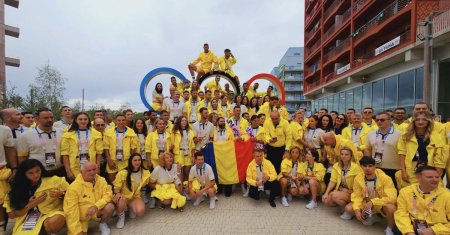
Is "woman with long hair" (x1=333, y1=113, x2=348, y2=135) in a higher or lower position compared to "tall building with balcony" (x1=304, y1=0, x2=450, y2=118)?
lower

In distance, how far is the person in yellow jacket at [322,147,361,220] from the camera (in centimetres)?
505

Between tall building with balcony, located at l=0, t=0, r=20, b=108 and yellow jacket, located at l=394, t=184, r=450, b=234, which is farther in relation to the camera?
tall building with balcony, located at l=0, t=0, r=20, b=108

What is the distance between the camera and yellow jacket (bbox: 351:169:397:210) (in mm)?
4394

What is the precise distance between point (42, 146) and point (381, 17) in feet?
74.8

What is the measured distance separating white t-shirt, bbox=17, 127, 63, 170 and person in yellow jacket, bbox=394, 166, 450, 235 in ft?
17.9

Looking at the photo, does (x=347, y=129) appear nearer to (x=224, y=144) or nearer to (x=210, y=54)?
(x=224, y=144)

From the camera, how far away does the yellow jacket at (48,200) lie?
3994 mm

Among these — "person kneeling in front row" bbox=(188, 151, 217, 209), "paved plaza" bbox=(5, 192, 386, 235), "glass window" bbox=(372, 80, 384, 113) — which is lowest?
"paved plaza" bbox=(5, 192, 386, 235)

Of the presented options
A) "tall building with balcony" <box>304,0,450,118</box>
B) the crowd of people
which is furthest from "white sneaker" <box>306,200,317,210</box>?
"tall building with balcony" <box>304,0,450,118</box>

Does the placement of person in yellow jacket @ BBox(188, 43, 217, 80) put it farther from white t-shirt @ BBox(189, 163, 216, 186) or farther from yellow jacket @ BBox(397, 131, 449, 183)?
yellow jacket @ BBox(397, 131, 449, 183)

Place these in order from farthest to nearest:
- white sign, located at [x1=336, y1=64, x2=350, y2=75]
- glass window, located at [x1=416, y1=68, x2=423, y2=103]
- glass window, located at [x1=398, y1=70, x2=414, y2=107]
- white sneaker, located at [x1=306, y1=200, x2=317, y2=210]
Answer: white sign, located at [x1=336, y1=64, x2=350, y2=75] < glass window, located at [x1=398, y1=70, x2=414, y2=107] < glass window, located at [x1=416, y1=68, x2=423, y2=103] < white sneaker, located at [x1=306, y1=200, x2=317, y2=210]

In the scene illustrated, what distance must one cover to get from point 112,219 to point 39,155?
173cm

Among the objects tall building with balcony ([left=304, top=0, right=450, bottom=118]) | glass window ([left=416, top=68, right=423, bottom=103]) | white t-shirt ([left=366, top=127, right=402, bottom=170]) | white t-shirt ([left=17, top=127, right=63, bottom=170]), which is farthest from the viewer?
glass window ([left=416, top=68, right=423, bottom=103])

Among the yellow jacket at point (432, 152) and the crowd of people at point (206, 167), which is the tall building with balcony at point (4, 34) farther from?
the yellow jacket at point (432, 152)
